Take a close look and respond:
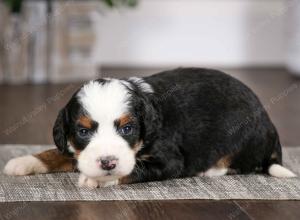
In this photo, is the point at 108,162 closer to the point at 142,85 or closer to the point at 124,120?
the point at 124,120

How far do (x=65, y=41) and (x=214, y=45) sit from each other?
2018mm

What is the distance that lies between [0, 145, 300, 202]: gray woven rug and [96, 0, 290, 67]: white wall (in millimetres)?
4623

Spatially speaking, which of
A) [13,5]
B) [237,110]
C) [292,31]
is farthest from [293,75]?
[237,110]

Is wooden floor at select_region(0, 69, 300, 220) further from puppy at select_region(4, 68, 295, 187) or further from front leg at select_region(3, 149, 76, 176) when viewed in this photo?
Result: front leg at select_region(3, 149, 76, 176)

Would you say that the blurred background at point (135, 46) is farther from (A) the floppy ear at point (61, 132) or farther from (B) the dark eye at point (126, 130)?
(B) the dark eye at point (126, 130)

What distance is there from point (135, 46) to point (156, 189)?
15.9 ft

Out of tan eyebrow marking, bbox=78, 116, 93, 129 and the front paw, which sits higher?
tan eyebrow marking, bbox=78, 116, 93, 129

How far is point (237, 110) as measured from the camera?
9.76 ft

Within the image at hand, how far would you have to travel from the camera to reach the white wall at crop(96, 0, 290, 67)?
24.5ft

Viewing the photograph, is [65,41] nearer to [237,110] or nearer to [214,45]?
[214,45]

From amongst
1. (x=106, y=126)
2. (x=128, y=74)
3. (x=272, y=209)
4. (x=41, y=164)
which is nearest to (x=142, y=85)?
(x=106, y=126)

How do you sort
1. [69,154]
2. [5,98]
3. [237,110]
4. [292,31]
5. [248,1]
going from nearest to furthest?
[69,154], [237,110], [5,98], [292,31], [248,1]

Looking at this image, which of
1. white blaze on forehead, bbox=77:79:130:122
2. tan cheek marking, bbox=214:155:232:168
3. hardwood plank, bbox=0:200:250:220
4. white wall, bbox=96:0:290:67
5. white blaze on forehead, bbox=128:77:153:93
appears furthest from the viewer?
white wall, bbox=96:0:290:67

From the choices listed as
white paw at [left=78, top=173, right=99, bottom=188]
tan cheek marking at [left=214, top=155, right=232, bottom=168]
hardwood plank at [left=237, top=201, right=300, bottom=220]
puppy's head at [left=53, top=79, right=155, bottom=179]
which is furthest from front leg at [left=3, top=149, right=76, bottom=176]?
hardwood plank at [left=237, top=201, right=300, bottom=220]
